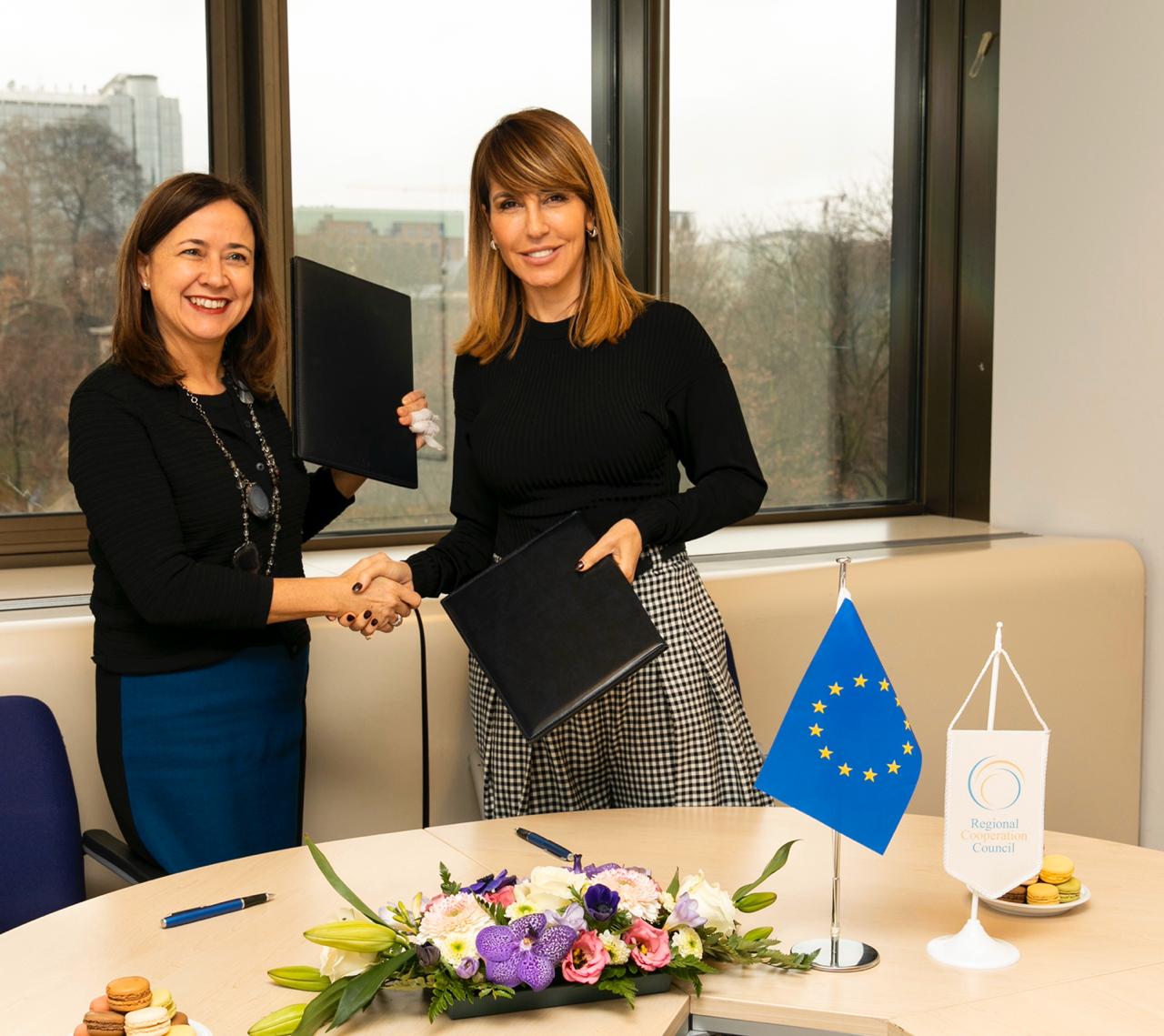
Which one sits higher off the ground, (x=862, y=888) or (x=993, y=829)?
(x=993, y=829)

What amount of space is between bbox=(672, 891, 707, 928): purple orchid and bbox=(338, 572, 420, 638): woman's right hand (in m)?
0.84

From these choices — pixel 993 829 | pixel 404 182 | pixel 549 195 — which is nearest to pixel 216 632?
pixel 549 195

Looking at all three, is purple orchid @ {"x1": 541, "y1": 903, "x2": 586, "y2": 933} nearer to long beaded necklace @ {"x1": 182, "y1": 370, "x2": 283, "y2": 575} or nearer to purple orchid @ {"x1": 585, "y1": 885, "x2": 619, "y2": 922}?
purple orchid @ {"x1": 585, "y1": 885, "x2": 619, "y2": 922}

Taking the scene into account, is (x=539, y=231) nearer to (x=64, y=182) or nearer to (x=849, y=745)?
(x=849, y=745)

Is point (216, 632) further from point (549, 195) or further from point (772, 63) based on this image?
point (772, 63)

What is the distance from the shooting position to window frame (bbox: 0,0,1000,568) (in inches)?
130

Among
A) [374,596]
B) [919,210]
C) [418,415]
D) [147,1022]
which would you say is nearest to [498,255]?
[418,415]

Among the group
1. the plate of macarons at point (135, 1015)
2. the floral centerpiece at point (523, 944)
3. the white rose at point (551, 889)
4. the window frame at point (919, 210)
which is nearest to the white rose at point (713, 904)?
the floral centerpiece at point (523, 944)

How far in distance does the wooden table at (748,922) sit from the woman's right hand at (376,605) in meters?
0.40

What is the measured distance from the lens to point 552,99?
325 centimetres

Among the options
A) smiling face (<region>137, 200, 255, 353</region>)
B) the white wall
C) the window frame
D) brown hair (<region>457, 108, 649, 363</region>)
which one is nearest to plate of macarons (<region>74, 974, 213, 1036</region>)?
smiling face (<region>137, 200, 255, 353</region>)

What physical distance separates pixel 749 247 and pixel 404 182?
3.24 ft

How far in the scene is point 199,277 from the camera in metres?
1.88

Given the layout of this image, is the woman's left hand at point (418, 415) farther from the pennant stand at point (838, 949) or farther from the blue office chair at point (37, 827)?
the pennant stand at point (838, 949)
